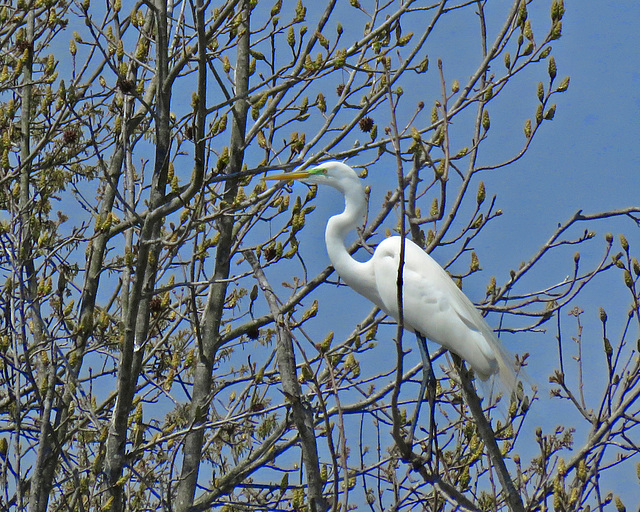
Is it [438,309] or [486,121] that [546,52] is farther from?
[438,309]

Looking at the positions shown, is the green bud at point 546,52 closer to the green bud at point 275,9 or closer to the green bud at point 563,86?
the green bud at point 563,86

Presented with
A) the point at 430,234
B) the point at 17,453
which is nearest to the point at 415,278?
the point at 430,234

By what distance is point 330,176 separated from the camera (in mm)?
5215

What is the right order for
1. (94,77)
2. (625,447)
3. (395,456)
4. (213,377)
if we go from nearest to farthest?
1. (625,447)
2. (395,456)
3. (213,377)
4. (94,77)

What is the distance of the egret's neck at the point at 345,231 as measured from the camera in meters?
5.16

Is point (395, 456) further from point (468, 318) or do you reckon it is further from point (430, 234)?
point (430, 234)

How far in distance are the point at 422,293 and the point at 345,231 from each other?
24.3 inches

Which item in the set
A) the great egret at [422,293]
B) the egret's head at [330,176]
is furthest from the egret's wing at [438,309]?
the egret's head at [330,176]

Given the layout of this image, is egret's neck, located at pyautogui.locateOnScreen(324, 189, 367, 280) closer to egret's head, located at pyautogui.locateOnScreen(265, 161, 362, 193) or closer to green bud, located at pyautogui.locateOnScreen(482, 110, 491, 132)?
egret's head, located at pyautogui.locateOnScreen(265, 161, 362, 193)

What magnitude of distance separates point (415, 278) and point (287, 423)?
47.2 inches

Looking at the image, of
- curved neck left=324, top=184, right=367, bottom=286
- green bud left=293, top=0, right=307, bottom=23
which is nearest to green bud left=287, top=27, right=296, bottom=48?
green bud left=293, top=0, right=307, bottom=23

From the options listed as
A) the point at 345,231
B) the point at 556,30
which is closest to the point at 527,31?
the point at 556,30

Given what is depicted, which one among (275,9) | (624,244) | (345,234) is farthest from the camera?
(275,9)

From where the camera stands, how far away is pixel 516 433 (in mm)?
4629
